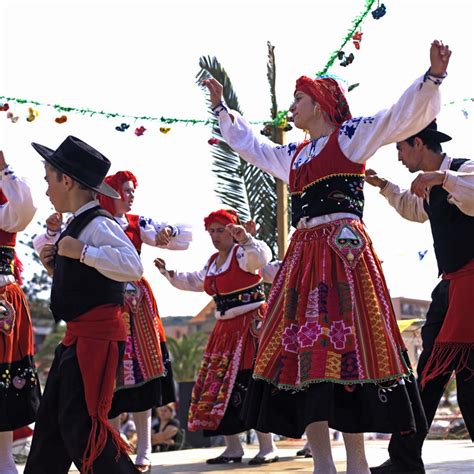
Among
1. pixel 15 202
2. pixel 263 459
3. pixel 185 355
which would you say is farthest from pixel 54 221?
pixel 185 355

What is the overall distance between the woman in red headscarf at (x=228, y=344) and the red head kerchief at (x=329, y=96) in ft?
6.46

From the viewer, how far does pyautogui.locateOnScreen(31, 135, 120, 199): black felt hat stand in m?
4.39

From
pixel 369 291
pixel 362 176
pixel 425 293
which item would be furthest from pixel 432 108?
pixel 425 293

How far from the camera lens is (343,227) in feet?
14.7

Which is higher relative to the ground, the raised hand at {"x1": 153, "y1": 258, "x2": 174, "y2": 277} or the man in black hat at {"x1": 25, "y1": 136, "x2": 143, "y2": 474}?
the raised hand at {"x1": 153, "y1": 258, "x2": 174, "y2": 277}

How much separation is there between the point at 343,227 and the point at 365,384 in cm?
68

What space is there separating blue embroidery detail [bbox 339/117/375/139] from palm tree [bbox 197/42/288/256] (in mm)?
5235

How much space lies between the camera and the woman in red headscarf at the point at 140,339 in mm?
6273

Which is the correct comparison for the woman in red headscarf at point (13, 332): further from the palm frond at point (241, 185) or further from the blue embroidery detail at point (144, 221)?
the palm frond at point (241, 185)

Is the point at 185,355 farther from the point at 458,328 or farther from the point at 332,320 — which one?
the point at 332,320

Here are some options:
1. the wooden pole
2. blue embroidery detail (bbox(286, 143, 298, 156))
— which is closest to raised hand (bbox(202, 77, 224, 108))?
blue embroidery detail (bbox(286, 143, 298, 156))

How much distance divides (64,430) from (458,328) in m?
2.01

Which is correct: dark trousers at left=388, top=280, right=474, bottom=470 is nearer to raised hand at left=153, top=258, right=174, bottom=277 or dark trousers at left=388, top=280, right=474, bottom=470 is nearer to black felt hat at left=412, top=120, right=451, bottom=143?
black felt hat at left=412, top=120, right=451, bottom=143

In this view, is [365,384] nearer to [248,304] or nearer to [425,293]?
[248,304]
